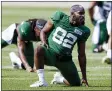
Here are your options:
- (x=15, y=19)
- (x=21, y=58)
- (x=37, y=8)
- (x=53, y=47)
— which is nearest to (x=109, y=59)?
(x=21, y=58)

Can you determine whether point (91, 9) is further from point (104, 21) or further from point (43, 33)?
point (43, 33)

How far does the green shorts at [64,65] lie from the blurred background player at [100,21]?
15.1 feet

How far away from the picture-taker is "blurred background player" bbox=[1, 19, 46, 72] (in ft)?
34.0

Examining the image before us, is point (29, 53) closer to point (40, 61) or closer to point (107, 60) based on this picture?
point (107, 60)

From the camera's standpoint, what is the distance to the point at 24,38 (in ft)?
34.7

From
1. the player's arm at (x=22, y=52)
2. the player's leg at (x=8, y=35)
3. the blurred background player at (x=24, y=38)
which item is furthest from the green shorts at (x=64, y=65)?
the player's leg at (x=8, y=35)

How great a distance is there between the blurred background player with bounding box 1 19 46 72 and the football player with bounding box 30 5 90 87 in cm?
128

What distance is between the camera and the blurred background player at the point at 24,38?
10.4 m

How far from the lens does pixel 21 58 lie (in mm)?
10703

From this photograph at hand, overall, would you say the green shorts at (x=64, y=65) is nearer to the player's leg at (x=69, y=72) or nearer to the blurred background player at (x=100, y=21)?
the player's leg at (x=69, y=72)

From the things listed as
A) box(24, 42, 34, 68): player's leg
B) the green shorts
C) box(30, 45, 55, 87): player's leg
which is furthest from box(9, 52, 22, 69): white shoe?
box(30, 45, 55, 87): player's leg

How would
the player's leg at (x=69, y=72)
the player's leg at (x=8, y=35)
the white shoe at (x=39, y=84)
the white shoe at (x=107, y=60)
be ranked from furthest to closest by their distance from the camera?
the white shoe at (x=107, y=60), the player's leg at (x=8, y=35), the player's leg at (x=69, y=72), the white shoe at (x=39, y=84)

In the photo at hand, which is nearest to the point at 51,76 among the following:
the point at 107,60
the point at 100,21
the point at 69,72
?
the point at 69,72

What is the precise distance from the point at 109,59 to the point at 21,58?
178cm
